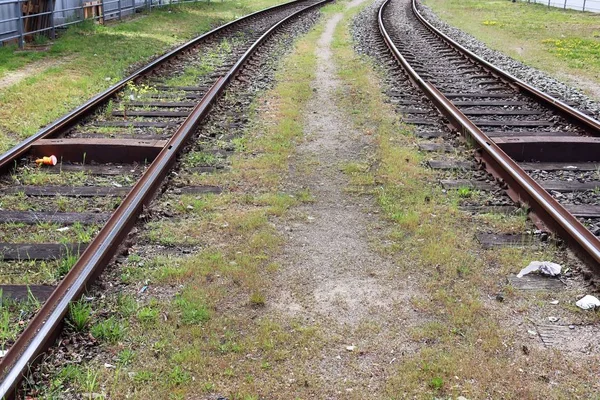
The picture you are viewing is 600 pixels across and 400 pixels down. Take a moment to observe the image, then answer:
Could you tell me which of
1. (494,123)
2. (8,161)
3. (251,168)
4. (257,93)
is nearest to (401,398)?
(251,168)

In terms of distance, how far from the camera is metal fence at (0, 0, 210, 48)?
14039 millimetres

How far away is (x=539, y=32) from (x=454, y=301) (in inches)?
752

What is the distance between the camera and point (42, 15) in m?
15.6

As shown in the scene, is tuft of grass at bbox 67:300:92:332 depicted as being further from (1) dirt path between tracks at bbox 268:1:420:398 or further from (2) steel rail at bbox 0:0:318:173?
(2) steel rail at bbox 0:0:318:173

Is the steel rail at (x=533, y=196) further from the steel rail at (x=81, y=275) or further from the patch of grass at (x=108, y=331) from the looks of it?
the steel rail at (x=81, y=275)

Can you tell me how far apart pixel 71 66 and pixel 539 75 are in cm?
909

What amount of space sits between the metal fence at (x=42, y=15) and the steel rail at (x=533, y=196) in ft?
32.3

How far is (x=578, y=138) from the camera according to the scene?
7.33 meters

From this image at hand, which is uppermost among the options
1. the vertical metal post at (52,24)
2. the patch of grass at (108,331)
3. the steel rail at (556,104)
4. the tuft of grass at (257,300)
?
the vertical metal post at (52,24)

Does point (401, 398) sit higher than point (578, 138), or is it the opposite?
point (578, 138)

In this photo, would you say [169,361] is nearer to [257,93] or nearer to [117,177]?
[117,177]

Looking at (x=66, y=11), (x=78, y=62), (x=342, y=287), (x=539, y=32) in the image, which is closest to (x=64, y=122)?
(x=342, y=287)

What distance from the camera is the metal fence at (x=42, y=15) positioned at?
14.0 metres

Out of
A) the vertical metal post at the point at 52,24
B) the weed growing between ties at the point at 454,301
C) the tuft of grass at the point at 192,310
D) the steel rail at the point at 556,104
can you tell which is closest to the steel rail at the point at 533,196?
the weed growing between ties at the point at 454,301
